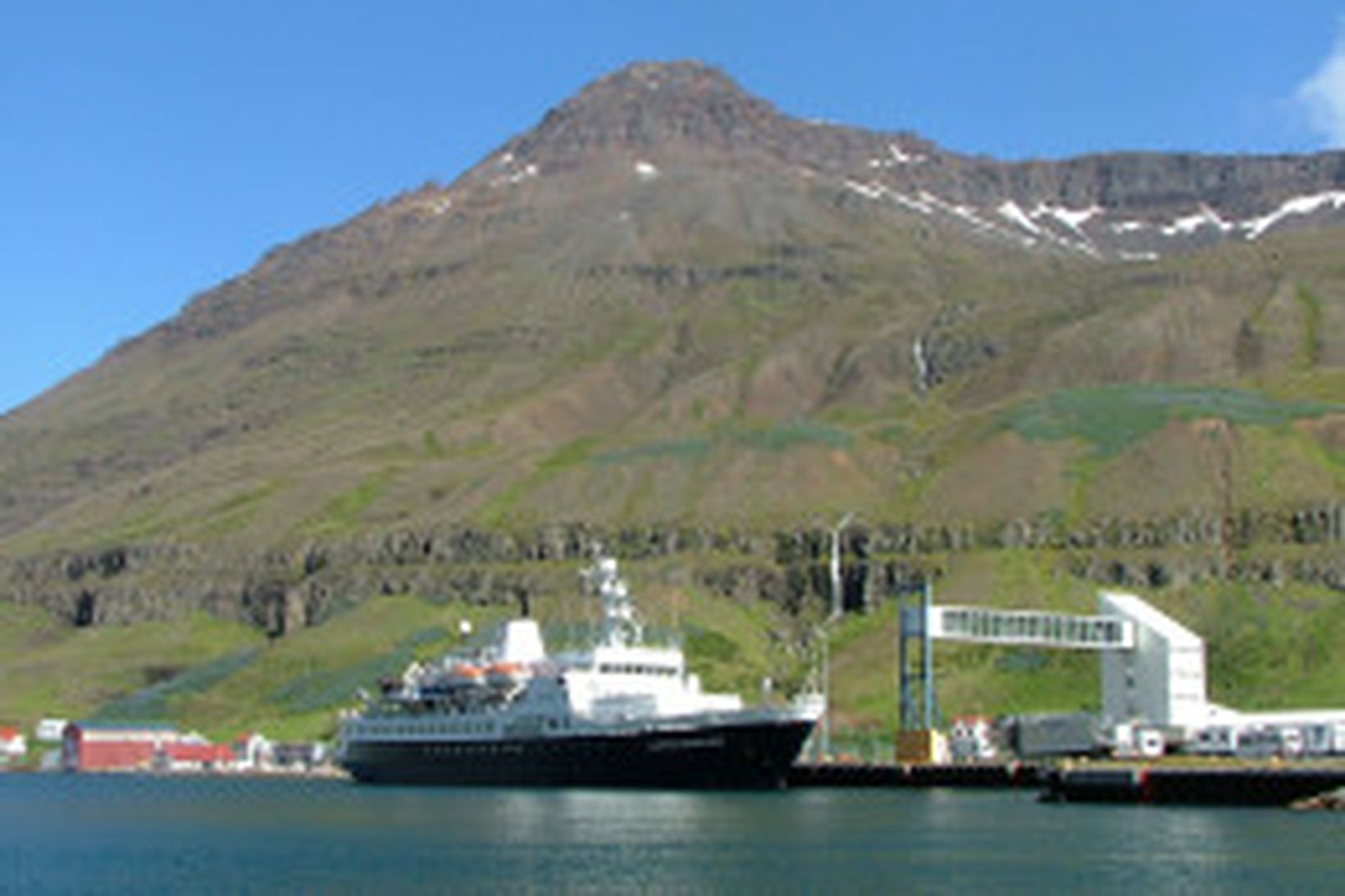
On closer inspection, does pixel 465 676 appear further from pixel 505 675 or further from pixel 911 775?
pixel 911 775

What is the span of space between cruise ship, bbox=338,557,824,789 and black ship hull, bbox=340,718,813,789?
0.24 feet

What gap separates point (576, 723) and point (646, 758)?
22.8ft

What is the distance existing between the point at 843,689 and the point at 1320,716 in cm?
6178

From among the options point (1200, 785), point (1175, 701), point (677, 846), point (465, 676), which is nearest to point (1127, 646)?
point (1175, 701)

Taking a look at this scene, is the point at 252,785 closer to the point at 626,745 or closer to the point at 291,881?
the point at 626,745

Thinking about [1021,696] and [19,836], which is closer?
[19,836]

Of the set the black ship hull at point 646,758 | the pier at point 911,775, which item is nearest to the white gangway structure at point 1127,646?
the pier at point 911,775

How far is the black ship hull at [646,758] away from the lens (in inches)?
4742

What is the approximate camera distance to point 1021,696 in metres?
189

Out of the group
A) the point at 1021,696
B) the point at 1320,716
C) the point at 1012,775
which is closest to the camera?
the point at 1012,775

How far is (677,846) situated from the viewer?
87375 mm

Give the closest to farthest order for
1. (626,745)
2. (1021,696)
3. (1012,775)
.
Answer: (626,745)
(1012,775)
(1021,696)

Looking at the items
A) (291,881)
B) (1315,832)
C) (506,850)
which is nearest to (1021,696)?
(1315,832)

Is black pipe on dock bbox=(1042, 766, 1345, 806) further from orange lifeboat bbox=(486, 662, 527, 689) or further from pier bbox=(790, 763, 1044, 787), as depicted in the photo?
orange lifeboat bbox=(486, 662, 527, 689)
